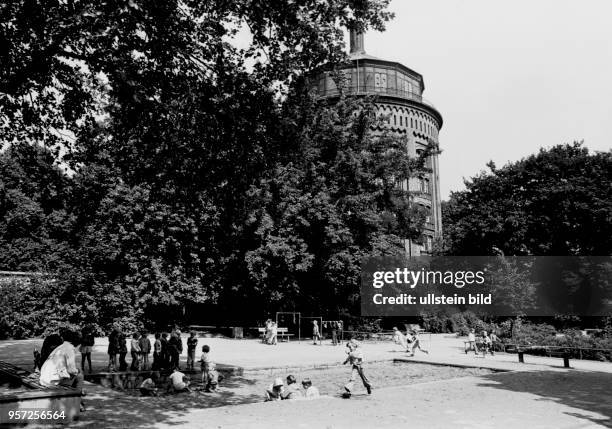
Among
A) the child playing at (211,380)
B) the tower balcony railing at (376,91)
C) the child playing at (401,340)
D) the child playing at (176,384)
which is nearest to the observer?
the child playing at (176,384)

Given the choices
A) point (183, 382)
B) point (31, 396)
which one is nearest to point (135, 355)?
point (183, 382)

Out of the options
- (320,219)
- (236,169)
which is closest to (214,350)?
(320,219)

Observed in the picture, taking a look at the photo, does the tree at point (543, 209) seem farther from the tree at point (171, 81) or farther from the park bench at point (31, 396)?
the park bench at point (31, 396)

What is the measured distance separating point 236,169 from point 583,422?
9305 millimetres

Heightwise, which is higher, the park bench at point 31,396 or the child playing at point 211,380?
the park bench at point 31,396

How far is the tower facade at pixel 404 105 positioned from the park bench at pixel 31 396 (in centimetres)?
4908

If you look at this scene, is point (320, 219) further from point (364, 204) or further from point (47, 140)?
A: point (47, 140)

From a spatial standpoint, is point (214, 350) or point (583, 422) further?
point (214, 350)

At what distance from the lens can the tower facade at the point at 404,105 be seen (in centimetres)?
5847

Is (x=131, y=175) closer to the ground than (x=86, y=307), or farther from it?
farther from it

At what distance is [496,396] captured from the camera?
13500 millimetres

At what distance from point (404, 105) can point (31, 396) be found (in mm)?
55326

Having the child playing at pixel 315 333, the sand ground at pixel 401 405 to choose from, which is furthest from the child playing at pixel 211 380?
the child playing at pixel 315 333

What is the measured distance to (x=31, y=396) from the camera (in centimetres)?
873
